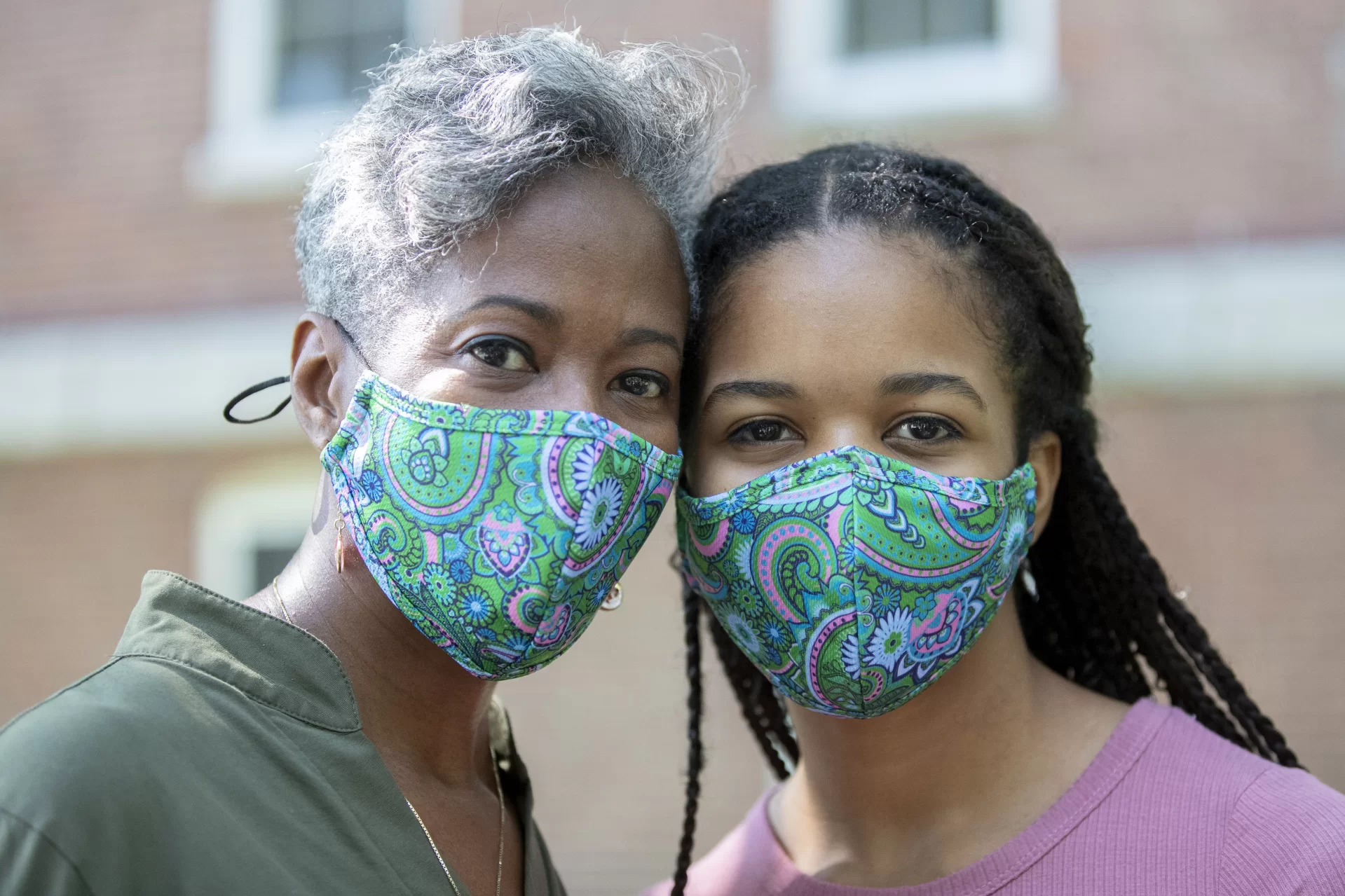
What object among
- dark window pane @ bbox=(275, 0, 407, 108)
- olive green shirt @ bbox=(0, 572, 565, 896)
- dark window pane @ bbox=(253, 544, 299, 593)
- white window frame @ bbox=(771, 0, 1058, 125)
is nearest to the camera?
olive green shirt @ bbox=(0, 572, 565, 896)

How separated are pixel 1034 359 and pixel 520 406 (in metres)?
1.06

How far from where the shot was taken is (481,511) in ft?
7.48

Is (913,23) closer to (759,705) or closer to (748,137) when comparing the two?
(748,137)

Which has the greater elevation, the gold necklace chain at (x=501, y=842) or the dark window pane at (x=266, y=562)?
the gold necklace chain at (x=501, y=842)

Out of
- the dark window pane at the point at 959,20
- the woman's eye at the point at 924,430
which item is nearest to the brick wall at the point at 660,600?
the dark window pane at the point at 959,20

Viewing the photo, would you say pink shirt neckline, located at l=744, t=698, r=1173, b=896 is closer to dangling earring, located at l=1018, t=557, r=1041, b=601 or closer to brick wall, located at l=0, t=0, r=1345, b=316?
dangling earring, located at l=1018, t=557, r=1041, b=601

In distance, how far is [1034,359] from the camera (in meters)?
2.76

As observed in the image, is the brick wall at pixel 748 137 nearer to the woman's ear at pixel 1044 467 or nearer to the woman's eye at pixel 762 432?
the woman's ear at pixel 1044 467

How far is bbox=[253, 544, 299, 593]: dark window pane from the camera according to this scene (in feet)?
26.9

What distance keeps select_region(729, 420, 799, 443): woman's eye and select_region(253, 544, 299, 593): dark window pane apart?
6.03m

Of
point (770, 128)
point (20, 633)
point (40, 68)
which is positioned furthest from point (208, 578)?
point (770, 128)

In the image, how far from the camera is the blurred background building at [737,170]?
265 inches

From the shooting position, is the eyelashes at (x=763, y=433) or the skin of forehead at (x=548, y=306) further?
the eyelashes at (x=763, y=433)

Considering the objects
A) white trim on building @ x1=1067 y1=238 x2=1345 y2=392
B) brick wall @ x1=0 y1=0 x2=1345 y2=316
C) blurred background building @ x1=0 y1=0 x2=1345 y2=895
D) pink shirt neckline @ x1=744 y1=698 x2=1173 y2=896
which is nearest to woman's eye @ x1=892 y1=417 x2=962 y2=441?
pink shirt neckline @ x1=744 y1=698 x2=1173 y2=896
